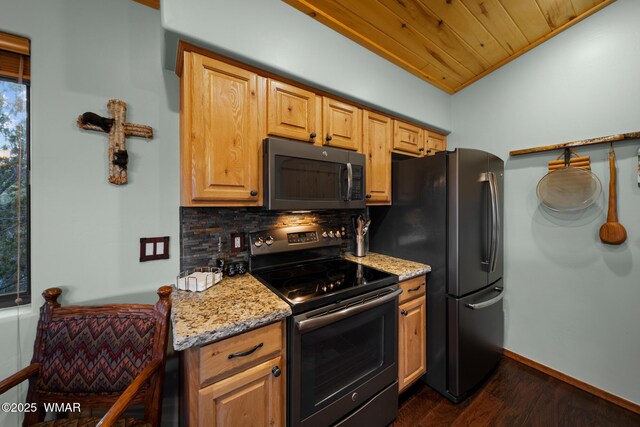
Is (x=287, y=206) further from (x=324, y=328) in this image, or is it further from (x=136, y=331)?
(x=136, y=331)

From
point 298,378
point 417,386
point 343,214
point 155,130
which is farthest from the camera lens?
point 343,214

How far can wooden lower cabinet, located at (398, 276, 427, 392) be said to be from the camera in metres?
1.61

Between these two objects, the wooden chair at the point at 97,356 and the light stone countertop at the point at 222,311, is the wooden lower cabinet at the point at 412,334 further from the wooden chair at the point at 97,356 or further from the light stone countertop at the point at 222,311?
the wooden chair at the point at 97,356

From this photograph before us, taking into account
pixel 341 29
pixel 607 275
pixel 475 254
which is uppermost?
pixel 341 29

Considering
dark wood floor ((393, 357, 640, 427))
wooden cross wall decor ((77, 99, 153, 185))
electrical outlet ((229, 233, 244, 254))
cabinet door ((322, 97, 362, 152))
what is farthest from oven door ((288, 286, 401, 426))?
wooden cross wall decor ((77, 99, 153, 185))

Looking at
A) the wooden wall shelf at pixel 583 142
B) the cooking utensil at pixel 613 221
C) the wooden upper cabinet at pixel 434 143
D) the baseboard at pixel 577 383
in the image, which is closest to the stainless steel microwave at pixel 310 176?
the wooden upper cabinet at pixel 434 143

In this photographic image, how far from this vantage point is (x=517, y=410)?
5.28 ft

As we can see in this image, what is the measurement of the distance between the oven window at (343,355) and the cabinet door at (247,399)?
12 centimetres

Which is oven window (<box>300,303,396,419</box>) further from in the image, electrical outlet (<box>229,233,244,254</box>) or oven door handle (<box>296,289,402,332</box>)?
electrical outlet (<box>229,233,244,254</box>)

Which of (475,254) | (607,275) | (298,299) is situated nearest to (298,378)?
(298,299)

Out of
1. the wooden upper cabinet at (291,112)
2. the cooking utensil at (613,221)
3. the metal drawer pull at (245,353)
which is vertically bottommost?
the metal drawer pull at (245,353)

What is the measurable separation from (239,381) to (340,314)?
0.53 m

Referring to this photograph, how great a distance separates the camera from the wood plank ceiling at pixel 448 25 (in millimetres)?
1521

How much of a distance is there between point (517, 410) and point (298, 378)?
1.64m
